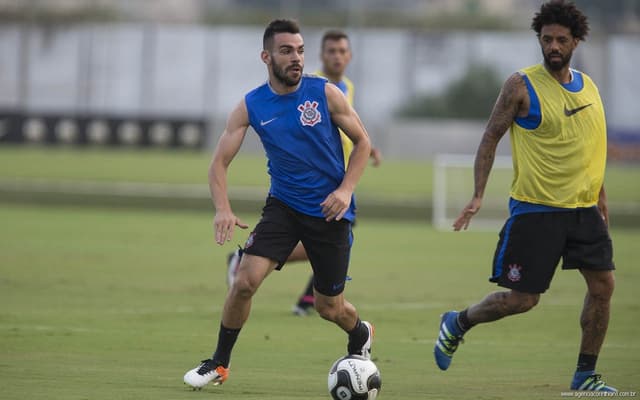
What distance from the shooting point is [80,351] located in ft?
33.2

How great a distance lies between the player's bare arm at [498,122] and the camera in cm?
867

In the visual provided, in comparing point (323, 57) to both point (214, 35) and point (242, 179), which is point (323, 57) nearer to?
point (242, 179)

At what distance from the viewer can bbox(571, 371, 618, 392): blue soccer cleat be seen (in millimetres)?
8641

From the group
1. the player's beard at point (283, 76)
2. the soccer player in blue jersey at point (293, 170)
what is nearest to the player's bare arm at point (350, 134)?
the soccer player in blue jersey at point (293, 170)

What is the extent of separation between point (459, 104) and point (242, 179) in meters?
19.4

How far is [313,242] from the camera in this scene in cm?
857

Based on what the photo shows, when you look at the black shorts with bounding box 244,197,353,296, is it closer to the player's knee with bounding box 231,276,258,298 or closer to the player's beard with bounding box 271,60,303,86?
the player's knee with bounding box 231,276,258,298

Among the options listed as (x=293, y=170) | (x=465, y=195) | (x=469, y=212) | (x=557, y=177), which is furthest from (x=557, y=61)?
(x=465, y=195)

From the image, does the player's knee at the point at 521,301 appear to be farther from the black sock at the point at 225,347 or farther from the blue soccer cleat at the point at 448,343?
the black sock at the point at 225,347

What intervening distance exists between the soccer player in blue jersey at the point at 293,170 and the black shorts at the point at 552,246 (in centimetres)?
119

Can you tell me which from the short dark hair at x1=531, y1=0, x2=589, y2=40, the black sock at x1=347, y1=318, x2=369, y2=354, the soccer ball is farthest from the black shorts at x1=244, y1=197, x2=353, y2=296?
the short dark hair at x1=531, y1=0, x2=589, y2=40

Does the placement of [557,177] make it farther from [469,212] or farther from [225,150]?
[225,150]

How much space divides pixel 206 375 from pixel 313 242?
44.6 inches

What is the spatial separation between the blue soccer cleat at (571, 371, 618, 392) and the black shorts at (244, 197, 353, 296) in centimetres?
176
